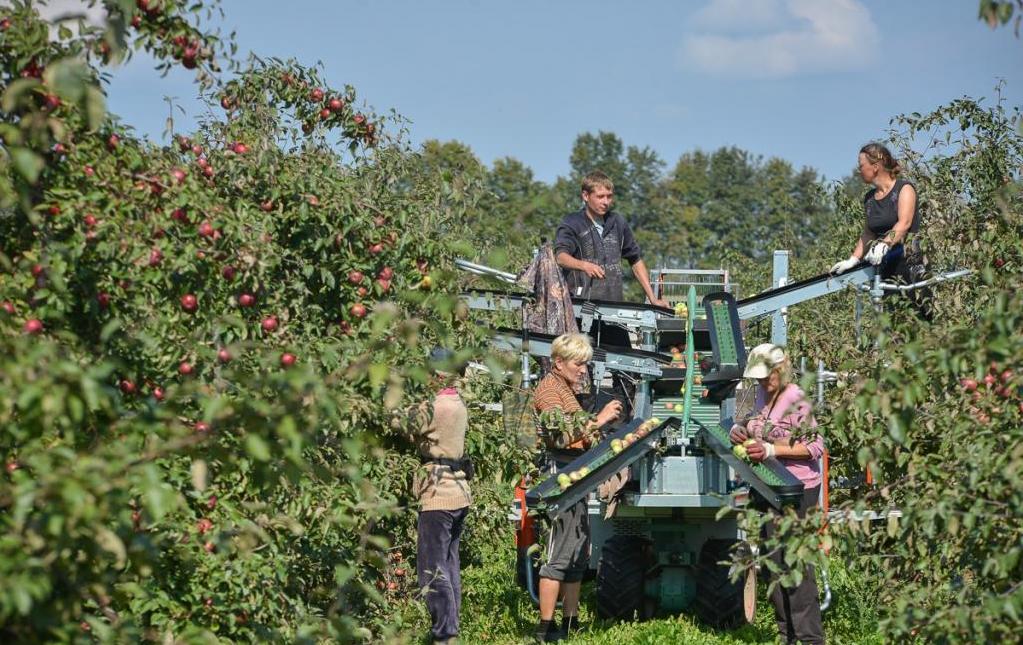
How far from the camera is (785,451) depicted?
7059 millimetres

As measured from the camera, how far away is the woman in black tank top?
869 centimetres

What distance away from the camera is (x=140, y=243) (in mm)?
4340

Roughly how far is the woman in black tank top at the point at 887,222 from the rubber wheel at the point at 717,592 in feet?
6.21

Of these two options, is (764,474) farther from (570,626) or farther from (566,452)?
(570,626)

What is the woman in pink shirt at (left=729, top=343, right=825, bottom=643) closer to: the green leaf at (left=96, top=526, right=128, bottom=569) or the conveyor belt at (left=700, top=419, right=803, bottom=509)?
the conveyor belt at (left=700, top=419, right=803, bottom=509)

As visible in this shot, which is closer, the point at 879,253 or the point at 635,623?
the point at 635,623

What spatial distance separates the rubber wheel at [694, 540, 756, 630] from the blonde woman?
27.5 inches

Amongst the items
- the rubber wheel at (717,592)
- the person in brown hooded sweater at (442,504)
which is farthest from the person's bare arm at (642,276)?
the person in brown hooded sweater at (442,504)

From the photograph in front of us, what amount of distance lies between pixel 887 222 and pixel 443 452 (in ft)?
12.6

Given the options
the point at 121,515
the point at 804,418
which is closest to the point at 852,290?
the point at 804,418

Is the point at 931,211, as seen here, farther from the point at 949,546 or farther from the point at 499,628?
the point at 949,546

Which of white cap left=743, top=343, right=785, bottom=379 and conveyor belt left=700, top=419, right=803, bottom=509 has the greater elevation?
white cap left=743, top=343, right=785, bottom=379

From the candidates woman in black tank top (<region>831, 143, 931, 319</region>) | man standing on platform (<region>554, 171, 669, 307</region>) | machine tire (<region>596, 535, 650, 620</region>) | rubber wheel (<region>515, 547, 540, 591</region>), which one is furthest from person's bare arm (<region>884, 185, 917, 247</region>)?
rubber wheel (<region>515, 547, 540, 591</region>)

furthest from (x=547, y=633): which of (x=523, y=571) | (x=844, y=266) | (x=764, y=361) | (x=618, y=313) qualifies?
(x=844, y=266)
